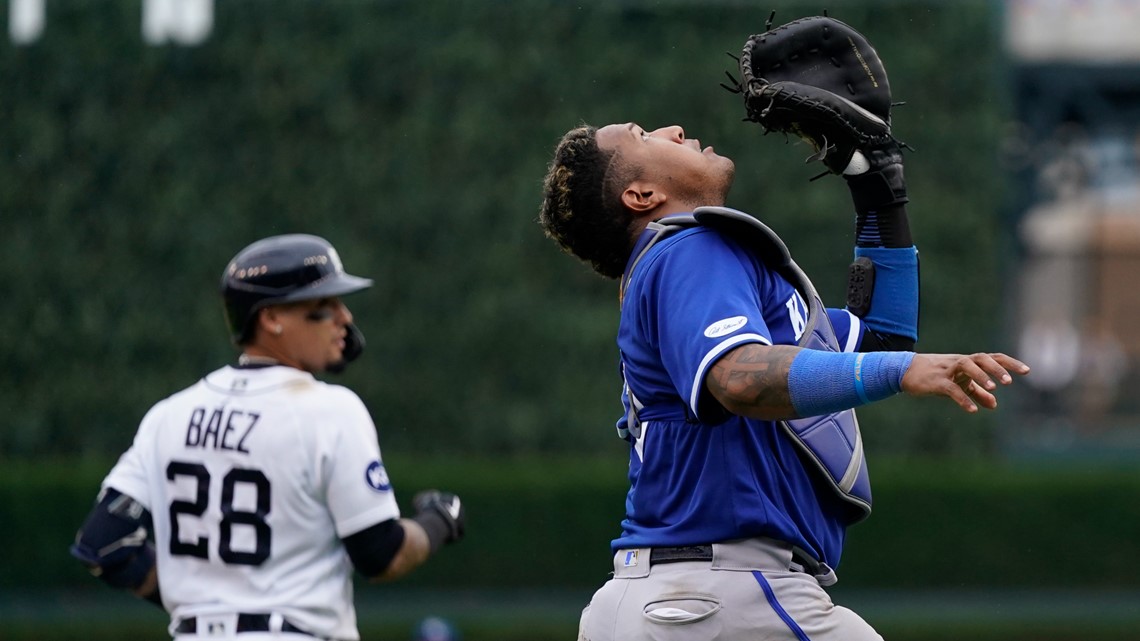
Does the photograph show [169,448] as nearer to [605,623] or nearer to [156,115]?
[605,623]

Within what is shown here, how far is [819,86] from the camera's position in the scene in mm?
3602

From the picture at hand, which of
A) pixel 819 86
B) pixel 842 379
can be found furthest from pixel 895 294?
pixel 842 379

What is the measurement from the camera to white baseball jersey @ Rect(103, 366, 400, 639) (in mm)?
4133

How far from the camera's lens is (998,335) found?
1194 centimetres

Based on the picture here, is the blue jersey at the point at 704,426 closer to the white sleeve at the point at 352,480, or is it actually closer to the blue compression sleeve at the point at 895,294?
the blue compression sleeve at the point at 895,294

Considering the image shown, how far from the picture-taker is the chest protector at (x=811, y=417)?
10.5 feet

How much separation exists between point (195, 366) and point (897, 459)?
5.45 metres

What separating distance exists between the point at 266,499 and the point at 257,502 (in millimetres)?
26

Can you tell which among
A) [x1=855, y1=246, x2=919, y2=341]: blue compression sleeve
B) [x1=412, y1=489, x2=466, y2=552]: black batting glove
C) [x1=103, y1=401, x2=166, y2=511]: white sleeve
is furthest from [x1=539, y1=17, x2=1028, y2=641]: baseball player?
[x1=103, y1=401, x2=166, y2=511]: white sleeve

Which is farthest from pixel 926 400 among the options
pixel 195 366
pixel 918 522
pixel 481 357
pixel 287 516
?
pixel 287 516

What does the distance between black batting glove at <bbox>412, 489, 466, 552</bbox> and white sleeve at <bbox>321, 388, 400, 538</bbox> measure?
314 millimetres

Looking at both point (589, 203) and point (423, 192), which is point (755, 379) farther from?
point (423, 192)

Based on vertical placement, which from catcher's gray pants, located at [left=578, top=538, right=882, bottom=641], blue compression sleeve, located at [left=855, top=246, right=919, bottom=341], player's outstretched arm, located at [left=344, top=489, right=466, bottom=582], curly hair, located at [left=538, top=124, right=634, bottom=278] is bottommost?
player's outstretched arm, located at [left=344, top=489, right=466, bottom=582]

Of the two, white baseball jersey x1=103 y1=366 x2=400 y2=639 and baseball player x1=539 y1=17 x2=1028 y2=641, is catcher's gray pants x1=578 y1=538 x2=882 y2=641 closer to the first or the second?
baseball player x1=539 y1=17 x2=1028 y2=641
